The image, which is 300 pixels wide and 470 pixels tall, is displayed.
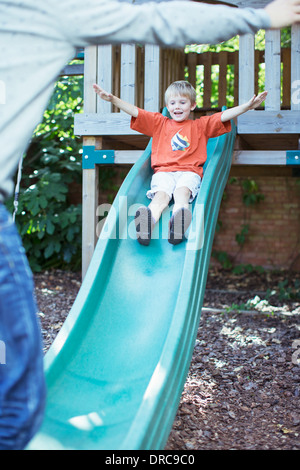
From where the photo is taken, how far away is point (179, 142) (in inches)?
155

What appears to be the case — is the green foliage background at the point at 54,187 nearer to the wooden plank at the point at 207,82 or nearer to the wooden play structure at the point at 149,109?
the wooden plank at the point at 207,82

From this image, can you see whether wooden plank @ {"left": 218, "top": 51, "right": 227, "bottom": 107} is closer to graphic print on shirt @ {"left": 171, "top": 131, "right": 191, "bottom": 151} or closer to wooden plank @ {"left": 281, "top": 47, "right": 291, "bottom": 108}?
wooden plank @ {"left": 281, "top": 47, "right": 291, "bottom": 108}

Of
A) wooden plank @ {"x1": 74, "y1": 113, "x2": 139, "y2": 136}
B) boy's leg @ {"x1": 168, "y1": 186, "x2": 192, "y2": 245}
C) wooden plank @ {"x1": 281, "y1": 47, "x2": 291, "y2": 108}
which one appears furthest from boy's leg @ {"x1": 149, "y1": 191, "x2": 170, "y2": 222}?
wooden plank @ {"x1": 281, "y1": 47, "x2": 291, "y2": 108}

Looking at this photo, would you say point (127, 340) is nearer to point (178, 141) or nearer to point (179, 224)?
point (179, 224)

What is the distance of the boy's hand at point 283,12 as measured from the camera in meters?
1.62

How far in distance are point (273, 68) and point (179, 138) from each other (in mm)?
1321

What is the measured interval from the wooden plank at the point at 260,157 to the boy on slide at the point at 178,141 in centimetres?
84

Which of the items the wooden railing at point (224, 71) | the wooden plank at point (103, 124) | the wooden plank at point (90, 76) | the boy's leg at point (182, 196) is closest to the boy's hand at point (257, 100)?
the boy's leg at point (182, 196)

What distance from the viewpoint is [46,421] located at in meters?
2.09

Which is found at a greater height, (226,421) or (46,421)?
(46,421)

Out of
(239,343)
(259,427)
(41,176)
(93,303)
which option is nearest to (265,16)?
(93,303)

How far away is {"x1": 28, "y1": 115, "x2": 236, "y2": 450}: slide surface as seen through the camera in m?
2.02

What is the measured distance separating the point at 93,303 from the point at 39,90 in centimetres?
157
